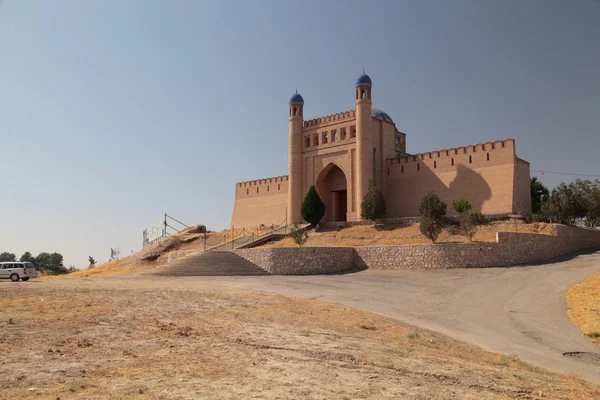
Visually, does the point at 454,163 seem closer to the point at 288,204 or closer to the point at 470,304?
the point at 288,204

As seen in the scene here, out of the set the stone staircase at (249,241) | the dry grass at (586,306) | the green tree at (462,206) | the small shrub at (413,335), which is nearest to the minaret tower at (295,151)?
the stone staircase at (249,241)

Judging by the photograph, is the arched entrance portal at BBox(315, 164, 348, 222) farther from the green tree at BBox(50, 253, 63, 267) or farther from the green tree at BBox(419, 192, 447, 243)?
the green tree at BBox(50, 253, 63, 267)

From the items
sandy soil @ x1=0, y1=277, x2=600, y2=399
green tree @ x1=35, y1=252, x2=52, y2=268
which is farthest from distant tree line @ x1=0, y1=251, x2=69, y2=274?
sandy soil @ x1=0, y1=277, x2=600, y2=399

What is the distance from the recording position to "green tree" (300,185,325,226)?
111 feet

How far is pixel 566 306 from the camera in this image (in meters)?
13.2

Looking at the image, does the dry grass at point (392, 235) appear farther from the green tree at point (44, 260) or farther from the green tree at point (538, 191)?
the green tree at point (44, 260)

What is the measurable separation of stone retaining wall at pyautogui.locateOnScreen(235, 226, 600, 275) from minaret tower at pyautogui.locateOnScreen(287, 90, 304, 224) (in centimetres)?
1371

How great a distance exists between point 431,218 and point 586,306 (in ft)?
35.2

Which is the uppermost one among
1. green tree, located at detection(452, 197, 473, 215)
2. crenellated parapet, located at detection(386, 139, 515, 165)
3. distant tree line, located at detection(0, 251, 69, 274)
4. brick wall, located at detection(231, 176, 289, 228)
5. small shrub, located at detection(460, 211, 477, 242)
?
crenellated parapet, located at detection(386, 139, 515, 165)

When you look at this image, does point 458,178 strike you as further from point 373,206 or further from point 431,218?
point 431,218

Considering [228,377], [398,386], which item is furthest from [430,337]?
[228,377]

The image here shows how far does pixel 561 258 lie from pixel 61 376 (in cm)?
2341

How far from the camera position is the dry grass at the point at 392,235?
2527cm

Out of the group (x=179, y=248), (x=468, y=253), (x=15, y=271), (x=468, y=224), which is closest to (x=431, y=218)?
(x=468, y=224)
